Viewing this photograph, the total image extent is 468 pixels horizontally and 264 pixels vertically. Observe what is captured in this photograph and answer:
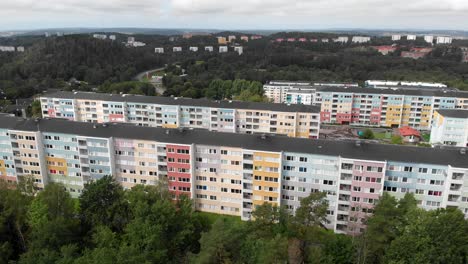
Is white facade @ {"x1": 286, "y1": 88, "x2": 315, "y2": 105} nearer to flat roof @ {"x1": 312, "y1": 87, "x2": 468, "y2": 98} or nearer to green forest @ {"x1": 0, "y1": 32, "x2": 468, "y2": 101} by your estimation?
flat roof @ {"x1": 312, "y1": 87, "x2": 468, "y2": 98}

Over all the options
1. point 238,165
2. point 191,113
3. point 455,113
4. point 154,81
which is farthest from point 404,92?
point 154,81

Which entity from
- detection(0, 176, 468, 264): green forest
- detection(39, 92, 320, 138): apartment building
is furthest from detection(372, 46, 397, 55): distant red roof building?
detection(0, 176, 468, 264): green forest

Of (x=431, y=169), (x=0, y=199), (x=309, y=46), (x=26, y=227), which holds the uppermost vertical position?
(x=309, y=46)

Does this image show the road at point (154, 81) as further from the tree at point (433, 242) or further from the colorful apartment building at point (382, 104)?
the tree at point (433, 242)

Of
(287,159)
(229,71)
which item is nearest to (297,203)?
(287,159)

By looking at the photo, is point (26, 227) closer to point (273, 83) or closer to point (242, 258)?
point (242, 258)

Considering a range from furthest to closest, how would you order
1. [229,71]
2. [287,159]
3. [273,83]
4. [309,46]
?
1. [309,46]
2. [229,71]
3. [273,83]
4. [287,159]
